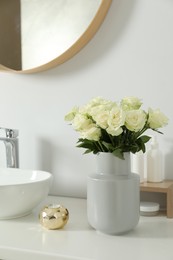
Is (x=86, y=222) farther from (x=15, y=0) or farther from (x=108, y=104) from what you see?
(x=15, y=0)

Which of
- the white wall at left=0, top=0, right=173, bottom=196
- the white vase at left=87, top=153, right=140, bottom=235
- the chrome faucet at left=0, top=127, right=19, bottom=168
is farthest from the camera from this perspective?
the chrome faucet at left=0, top=127, right=19, bottom=168

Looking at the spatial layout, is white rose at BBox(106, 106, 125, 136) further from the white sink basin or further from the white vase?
the white sink basin

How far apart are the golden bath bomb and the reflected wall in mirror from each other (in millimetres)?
530

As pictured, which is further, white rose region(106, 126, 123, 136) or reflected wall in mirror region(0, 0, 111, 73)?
reflected wall in mirror region(0, 0, 111, 73)

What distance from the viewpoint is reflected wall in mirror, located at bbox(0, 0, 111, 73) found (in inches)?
50.3

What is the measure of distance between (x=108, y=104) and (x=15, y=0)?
683mm

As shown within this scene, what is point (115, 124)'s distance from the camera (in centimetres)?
92

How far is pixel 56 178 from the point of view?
4.56 feet

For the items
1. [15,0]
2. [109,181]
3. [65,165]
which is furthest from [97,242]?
[15,0]

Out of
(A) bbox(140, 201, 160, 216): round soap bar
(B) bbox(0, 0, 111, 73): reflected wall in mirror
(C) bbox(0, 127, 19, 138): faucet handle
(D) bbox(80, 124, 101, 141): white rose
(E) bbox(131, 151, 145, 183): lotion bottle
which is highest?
(B) bbox(0, 0, 111, 73): reflected wall in mirror

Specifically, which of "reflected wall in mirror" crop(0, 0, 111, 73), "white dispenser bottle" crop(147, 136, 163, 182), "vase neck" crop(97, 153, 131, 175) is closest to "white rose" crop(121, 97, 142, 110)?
"vase neck" crop(97, 153, 131, 175)

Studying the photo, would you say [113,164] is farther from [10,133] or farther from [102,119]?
[10,133]

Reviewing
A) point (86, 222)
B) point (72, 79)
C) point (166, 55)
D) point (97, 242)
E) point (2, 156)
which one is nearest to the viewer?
point (97, 242)

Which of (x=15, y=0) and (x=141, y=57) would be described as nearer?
(x=141, y=57)
